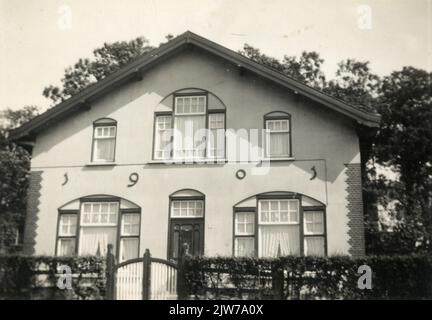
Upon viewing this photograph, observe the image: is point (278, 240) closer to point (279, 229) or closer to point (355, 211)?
point (279, 229)

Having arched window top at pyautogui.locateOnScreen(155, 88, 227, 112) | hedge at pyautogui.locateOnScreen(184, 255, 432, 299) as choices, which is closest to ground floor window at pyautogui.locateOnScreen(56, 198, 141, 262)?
arched window top at pyautogui.locateOnScreen(155, 88, 227, 112)

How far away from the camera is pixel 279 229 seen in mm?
17219

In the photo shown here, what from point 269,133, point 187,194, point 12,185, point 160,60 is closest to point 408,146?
point 269,133

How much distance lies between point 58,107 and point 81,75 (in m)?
14.5

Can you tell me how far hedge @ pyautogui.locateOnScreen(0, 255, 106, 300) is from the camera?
573 inches

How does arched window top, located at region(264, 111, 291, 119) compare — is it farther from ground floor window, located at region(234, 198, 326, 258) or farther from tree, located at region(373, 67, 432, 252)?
tree, located at region(373, 67, 432, 252)

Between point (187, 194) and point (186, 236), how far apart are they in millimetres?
1493

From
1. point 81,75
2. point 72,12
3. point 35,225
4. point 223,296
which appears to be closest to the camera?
point 223,296

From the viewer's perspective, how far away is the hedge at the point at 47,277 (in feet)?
47.8

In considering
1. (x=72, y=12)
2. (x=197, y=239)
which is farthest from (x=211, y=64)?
(x=197, y=239)
